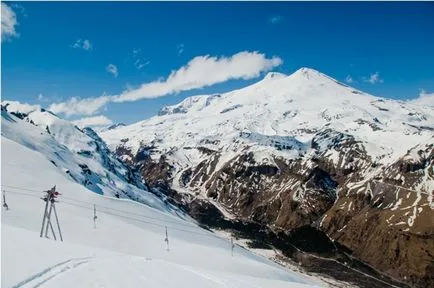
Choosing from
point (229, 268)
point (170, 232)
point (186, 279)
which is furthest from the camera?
point (170, 232)

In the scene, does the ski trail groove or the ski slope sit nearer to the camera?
the ski trail groove

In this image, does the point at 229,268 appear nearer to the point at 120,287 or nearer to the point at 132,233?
the point at 132,233

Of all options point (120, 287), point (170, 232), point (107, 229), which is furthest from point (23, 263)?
point (170, 232)

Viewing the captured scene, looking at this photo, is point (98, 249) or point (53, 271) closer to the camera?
point (53, 271)

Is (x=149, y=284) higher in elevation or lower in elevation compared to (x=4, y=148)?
lower

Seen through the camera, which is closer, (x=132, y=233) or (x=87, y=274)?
(x=87, y=274)

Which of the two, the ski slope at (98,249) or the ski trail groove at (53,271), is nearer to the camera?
the ski trail groove at (53,271)

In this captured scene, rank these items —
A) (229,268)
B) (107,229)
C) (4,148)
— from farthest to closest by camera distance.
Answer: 1. (4,148)
2. (107,229)
3. (229,268)

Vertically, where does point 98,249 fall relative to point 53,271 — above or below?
below
